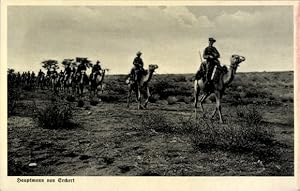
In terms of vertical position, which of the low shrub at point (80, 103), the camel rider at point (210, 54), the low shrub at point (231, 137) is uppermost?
the camel rider at point (210, 54)

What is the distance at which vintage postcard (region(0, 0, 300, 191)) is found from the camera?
3266 mm

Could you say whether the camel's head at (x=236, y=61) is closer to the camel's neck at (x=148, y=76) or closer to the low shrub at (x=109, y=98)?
the camel's neck at (x=148, y=76)

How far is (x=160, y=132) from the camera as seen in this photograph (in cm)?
334

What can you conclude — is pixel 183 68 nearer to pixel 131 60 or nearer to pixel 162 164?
pixel 131 60

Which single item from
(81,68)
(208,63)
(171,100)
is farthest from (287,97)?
(81,68)

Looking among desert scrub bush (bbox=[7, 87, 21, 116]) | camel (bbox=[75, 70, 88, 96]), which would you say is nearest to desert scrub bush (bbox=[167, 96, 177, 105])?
camel (bbox=[75, 70, 88, 96])

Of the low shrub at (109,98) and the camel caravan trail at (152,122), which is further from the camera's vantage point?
the low shrub at (109,98)

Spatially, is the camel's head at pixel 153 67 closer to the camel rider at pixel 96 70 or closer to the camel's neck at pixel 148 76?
the camel's neck at pixel 148 76

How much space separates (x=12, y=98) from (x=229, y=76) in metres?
1.23

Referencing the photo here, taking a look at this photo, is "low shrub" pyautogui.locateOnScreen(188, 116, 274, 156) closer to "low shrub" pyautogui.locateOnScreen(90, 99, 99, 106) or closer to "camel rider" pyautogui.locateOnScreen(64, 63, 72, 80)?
"low shrub" pyautogui.locateOnScreen(90, 99, 99, 106)

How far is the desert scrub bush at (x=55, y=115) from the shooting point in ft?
10.9

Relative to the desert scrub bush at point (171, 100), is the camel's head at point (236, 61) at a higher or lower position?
higher

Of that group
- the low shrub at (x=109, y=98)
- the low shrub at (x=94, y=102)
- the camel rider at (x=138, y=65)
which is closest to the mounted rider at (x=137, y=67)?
the camel rider at (x=138, y=65)

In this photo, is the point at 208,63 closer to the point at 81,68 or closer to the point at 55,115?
the point at 81,68
